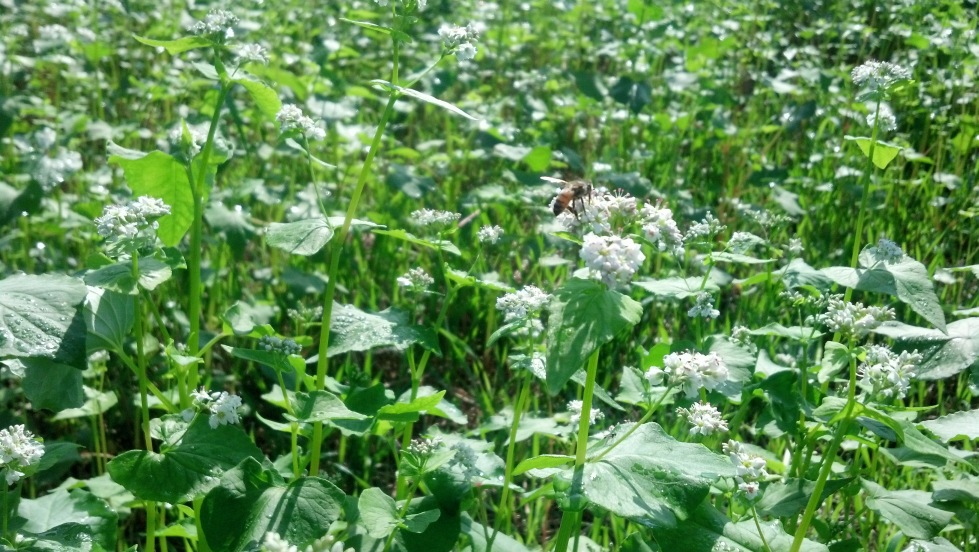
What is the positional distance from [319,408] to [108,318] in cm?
60

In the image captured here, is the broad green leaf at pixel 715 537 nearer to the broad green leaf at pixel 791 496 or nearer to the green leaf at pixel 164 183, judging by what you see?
the broad green leaf at pixel 791 496

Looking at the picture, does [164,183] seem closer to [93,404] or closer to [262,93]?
[262,93]

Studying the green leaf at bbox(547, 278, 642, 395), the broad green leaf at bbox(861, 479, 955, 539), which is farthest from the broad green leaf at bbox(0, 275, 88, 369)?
the broad green leaf at bbox(861, 479, 955, 539)

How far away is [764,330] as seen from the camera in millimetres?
2393

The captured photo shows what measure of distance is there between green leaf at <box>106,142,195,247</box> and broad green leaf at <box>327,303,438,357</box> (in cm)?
43

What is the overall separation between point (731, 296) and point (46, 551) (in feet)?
9.51

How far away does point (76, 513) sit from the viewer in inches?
86.1

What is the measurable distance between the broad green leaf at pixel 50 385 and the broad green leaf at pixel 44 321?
7 cm

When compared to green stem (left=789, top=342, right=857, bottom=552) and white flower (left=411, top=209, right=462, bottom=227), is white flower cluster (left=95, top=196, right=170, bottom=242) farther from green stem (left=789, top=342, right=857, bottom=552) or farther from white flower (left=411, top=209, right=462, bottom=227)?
green stem (left=789, top=342, right=857, bottom=552)

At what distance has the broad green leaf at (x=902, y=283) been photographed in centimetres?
226

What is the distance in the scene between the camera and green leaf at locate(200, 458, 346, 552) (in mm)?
1762

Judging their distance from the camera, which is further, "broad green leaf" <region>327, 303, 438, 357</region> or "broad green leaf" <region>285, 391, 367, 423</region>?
"broad green leaf" <region>327, 303, 438, 357</region>

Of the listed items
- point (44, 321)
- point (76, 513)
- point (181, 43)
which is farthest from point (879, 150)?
point (76, 513)

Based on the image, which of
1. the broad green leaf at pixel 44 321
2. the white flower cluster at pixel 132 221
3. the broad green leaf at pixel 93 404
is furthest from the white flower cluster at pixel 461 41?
the broad green leaf at pixel 93 404
